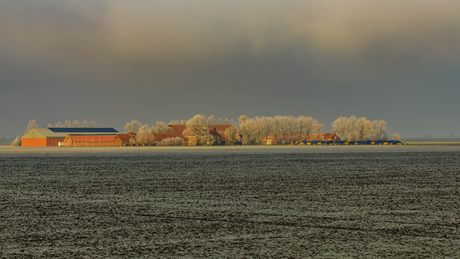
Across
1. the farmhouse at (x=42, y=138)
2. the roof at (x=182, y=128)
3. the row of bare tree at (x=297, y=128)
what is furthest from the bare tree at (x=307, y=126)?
the farmhouse at (x=42, y=138)

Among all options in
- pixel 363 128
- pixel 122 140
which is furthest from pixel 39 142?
pixel 363 128

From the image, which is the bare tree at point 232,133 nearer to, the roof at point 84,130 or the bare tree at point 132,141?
the bare tree at point 132,141

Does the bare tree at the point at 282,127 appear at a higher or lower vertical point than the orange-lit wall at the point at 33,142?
higher

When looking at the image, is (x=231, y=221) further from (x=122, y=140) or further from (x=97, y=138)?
(x=97, y=138)

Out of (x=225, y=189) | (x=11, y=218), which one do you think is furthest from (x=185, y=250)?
(x=225, y=189)

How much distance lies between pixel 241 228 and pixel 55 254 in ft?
11.6

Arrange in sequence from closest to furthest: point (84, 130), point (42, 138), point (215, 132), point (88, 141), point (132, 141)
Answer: point (132, 141), point (88, 141), point (42, 138), point (215, 132), point (84, 130)

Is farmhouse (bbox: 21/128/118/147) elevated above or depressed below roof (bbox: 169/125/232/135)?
below

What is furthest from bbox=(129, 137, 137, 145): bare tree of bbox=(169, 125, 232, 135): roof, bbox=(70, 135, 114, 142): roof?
bbox=(169, 125, 232, 135): roof

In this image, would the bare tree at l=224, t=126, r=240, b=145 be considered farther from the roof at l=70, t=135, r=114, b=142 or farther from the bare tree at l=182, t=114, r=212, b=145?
the roof at l=70, t=135, r=114, b=142

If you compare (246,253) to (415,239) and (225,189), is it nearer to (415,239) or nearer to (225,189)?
(415,239)

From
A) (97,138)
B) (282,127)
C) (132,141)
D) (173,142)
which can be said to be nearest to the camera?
(173,142)

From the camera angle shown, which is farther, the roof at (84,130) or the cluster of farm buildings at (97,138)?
the roof at (84,130)

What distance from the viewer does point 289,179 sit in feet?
53.6
